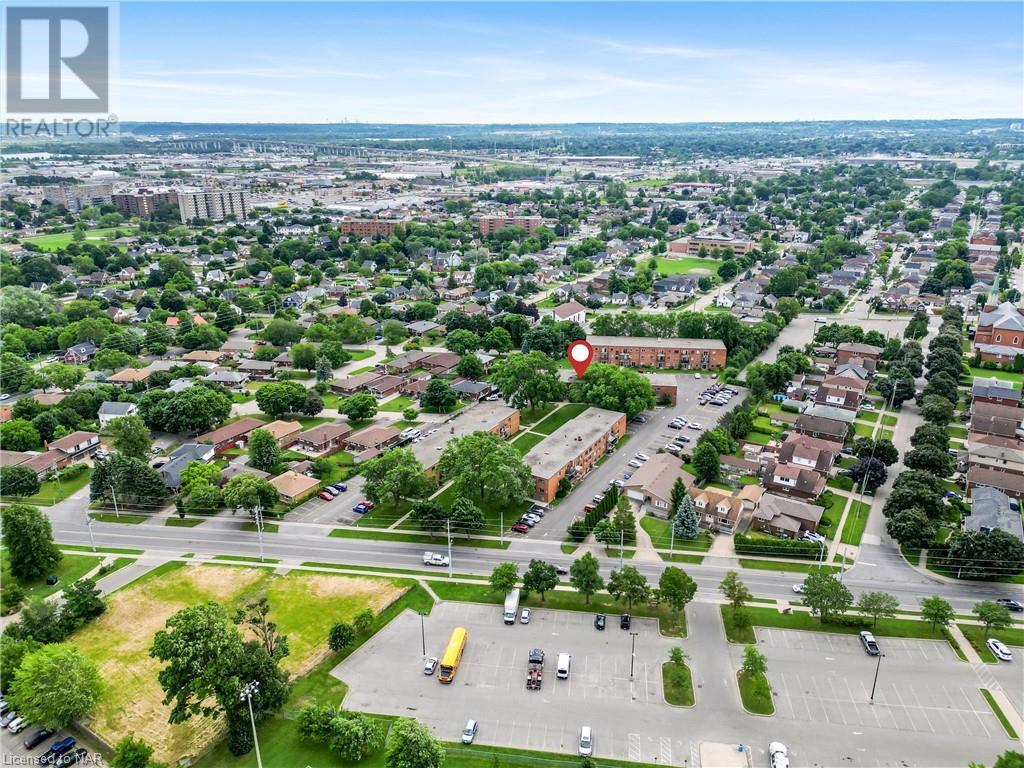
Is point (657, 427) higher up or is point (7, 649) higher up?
point (657, 427)

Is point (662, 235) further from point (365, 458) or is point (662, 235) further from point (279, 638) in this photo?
point (279, 638)

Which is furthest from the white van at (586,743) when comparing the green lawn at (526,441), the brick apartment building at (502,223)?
the brick apartment building at (502,223)

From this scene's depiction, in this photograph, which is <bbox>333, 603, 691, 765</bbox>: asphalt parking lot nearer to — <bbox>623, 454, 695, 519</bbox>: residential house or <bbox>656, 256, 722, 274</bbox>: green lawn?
<bbox>623, 454, 695, 519</bbox>: residential house

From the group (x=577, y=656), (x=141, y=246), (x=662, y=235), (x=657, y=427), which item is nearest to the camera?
(x=577, y=656)

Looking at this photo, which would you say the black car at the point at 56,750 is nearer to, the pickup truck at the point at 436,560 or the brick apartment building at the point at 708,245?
the pickup truck at the point at 436,560

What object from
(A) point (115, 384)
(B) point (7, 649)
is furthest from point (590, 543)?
(A) point (115, 384)

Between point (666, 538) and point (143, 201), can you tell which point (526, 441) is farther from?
point (143, 201)
